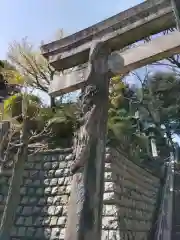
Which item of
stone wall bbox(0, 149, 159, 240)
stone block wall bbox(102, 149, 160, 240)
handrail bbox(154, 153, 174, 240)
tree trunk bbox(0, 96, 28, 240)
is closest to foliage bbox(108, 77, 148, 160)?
stone block wall bbox(102, 149, 160, 240)

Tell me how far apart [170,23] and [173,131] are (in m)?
14.8

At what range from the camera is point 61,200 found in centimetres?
690

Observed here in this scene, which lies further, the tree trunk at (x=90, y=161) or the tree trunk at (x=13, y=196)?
the tree trunk at (x=13, y=196)

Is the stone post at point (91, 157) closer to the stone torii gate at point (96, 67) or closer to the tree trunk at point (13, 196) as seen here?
the stone torii gate at point (96, 67)

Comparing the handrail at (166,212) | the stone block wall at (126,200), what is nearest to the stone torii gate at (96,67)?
the stone block wall at (126,200)

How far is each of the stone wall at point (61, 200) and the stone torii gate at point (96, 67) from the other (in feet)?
11.7

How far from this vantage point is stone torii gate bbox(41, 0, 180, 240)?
8.84ft

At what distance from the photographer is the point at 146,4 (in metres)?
2.98

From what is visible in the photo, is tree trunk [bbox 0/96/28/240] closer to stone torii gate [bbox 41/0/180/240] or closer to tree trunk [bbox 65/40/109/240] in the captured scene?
stone torii gate [bbox 41/0/180/240]

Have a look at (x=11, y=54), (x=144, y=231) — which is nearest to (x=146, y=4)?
(x=144, y=231)

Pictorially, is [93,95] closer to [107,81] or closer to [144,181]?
[107,81]

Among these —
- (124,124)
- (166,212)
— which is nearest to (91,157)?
(166,212)

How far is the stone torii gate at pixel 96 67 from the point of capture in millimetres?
2693

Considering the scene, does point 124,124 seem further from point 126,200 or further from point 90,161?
point 90,161
